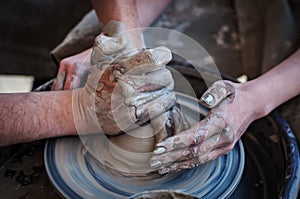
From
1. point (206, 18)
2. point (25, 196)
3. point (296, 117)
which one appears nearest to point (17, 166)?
point (25, 196)

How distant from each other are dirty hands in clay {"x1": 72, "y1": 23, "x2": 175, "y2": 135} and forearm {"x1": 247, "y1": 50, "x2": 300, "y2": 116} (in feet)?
1.13

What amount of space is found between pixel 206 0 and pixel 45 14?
2.97 ft

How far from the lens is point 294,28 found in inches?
75.2

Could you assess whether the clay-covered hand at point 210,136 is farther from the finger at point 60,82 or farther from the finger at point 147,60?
the finger at point 60,82

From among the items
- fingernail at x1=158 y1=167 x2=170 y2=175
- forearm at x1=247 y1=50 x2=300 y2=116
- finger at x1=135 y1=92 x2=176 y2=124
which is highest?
finger at x1=135 y1=92 x2=176 y2=124

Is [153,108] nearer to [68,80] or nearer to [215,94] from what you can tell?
[215,94]

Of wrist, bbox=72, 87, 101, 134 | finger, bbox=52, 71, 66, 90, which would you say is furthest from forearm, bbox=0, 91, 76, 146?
finger, bbox=52, 71, 66, 90

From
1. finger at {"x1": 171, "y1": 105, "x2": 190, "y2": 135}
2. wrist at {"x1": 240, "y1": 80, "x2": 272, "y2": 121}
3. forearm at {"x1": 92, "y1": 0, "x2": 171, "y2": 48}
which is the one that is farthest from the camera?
forearm at {"x1": 92, "y1": 0, "x2": 171, "y2": 48}

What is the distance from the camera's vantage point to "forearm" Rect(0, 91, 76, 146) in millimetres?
1235

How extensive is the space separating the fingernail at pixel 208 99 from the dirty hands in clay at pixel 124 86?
0.10m

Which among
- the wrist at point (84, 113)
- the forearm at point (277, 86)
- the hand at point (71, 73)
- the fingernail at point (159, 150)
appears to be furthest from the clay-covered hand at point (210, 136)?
the hand at point (71, 73)

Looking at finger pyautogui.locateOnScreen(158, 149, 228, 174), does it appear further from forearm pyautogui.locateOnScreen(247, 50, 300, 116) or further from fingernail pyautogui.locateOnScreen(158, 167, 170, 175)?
forearm pyautogui.locateOnScreen(247, 50, 300, 116)

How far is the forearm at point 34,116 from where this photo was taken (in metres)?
1.24

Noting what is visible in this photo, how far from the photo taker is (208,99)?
3.98 feet
